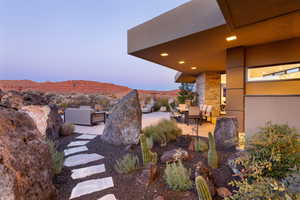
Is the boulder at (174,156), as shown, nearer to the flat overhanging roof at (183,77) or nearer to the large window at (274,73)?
the large window at (274,73)

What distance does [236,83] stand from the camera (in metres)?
4.92

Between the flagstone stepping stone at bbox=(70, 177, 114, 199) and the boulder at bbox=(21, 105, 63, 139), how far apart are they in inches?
103

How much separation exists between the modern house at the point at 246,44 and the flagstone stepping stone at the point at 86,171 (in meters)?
2.94

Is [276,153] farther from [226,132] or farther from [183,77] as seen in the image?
[183,77]

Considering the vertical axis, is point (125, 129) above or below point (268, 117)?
below

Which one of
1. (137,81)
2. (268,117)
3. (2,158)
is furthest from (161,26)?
(137,81)

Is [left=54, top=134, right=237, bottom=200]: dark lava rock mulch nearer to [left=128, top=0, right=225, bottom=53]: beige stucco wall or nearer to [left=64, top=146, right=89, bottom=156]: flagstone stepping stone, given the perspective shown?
[left=64, top=146, right=89, bottom=156]: flagstone stepping stone

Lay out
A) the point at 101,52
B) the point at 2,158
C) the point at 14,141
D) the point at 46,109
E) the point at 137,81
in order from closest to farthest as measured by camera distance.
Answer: the point at 2,158, the point at 14,141, the point at 46,109, the point at 101,52, the point at 137,81

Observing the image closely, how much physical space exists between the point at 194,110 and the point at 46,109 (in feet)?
16.5

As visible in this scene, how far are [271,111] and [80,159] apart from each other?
3923 mm

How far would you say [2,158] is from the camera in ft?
4.53

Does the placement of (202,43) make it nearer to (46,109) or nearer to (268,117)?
(268,117)

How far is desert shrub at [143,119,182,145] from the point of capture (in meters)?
4.02

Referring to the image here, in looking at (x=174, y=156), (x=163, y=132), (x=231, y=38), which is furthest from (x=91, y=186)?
(x=231, y=38)
